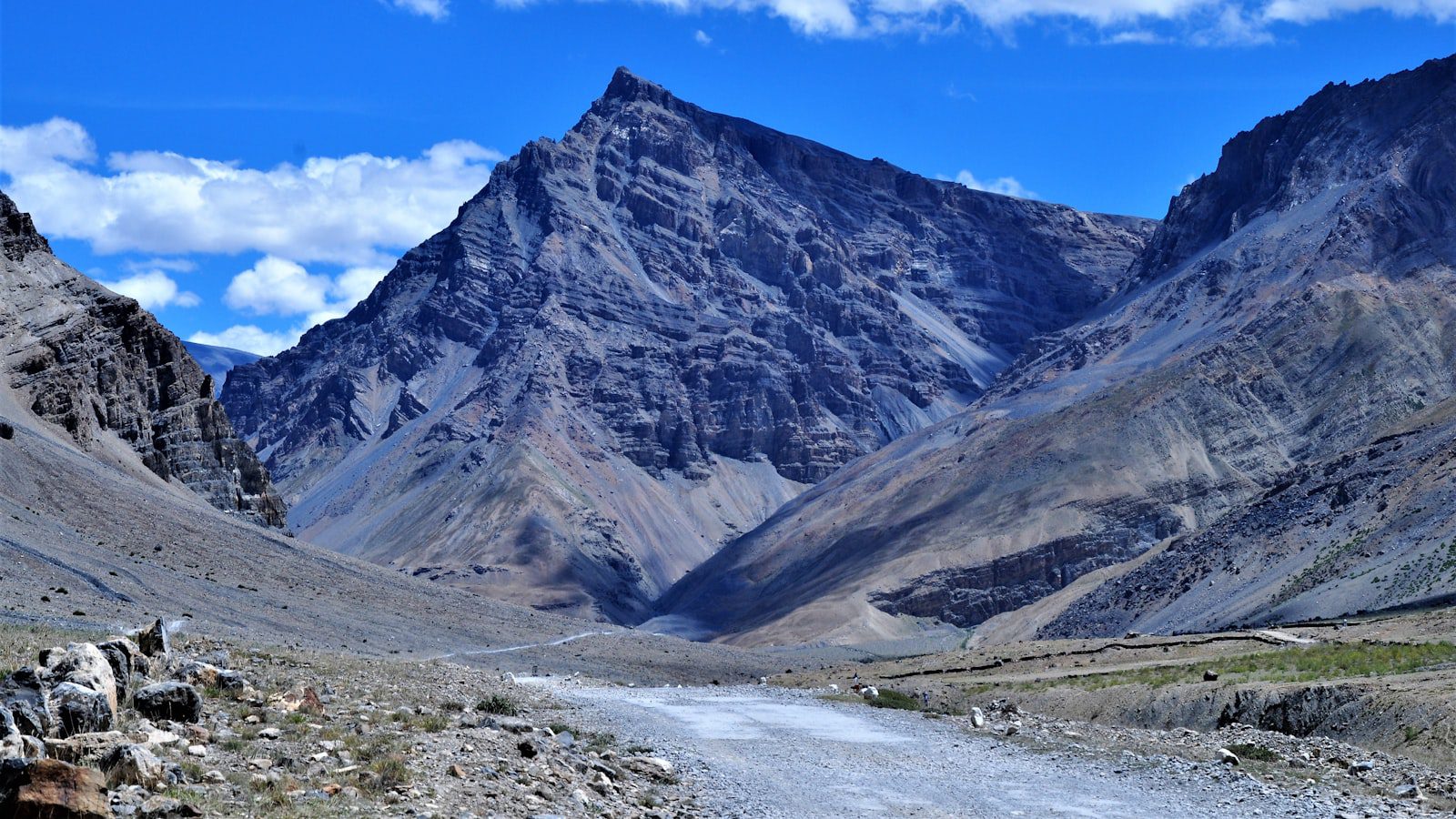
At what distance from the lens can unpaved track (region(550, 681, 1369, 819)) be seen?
924 inches

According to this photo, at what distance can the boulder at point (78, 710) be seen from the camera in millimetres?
15883

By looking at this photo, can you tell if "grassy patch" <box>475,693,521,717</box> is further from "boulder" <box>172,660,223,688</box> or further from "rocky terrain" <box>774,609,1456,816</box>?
"rocky terrain" <box>774,609,1456,816</box>

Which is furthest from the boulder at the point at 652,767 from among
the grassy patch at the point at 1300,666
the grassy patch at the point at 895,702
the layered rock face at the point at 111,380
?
the layered rock face at the point at 111,380

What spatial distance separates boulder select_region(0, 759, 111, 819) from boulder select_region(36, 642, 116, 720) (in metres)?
→ 2.76

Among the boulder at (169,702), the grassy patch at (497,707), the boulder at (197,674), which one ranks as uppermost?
the boulder at (197,674)

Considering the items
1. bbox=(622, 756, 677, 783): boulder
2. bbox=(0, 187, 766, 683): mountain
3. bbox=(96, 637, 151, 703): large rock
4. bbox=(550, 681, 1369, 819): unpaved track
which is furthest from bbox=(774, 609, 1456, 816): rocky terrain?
bbox=(0, 187, 766, 683): mountain

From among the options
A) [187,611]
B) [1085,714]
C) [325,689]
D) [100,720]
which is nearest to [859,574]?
[187,611]

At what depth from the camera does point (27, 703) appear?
15.4 metres

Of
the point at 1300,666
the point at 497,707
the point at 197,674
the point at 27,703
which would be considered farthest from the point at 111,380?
the point at 27,703

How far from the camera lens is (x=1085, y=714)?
39.9 m

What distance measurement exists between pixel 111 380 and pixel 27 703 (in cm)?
10024

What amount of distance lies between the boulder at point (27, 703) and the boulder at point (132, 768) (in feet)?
3.16

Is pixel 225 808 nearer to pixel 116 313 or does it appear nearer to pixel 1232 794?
pixel 1232 794

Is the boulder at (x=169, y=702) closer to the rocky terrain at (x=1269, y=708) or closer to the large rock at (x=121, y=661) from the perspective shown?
the large rock at (x=121, y=661)
